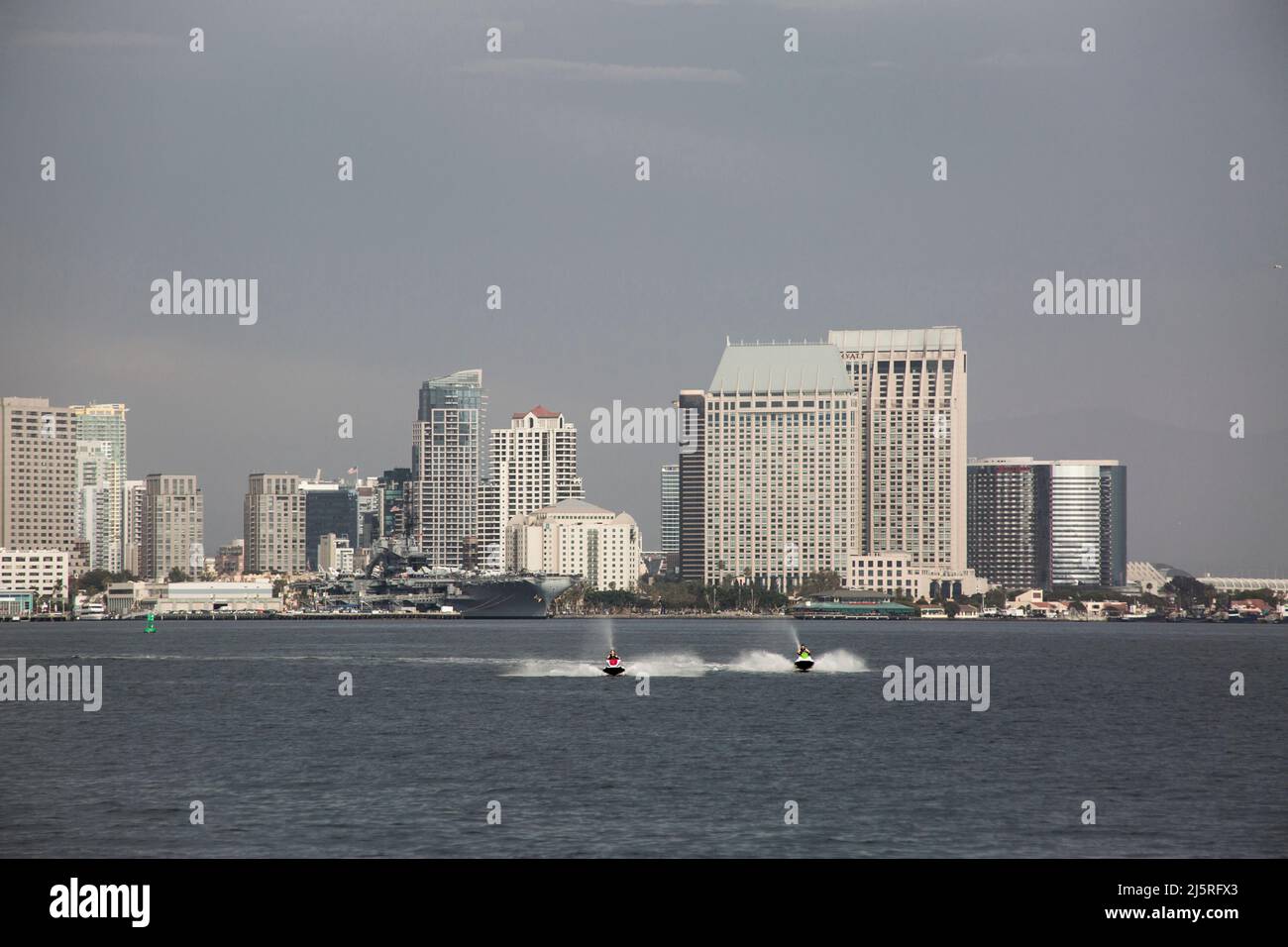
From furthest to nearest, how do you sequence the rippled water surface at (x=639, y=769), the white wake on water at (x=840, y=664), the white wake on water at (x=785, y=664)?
the white wake on water at (x=840, y=664)
the white wake on water at (x=785, y=664)
the rippled water surface at (x=639, y=769)

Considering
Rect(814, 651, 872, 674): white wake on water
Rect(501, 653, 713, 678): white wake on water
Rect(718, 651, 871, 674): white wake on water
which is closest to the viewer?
Rect(501, 653, 713, 678): white wake on water

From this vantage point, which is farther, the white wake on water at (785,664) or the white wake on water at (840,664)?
the white wake on water at (840,664)

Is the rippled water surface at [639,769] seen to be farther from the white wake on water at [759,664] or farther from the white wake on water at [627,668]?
the white wake on water at [759,664]

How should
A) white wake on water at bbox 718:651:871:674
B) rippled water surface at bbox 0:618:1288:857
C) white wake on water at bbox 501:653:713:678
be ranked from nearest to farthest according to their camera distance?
rippled water surface at bbox 0:618:1288:857 → white wake on water at bbox 501:653:713:678 → white wake on water at bbox 718:651:871:674

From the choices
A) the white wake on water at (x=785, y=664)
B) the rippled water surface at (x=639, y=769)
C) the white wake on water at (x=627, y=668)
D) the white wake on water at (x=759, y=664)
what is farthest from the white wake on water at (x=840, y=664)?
the rippled water surface at (x=639, y=769)

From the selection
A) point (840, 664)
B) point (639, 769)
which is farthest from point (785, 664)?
point (639, 769)

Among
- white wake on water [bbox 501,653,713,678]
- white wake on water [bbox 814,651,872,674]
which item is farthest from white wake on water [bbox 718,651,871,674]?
white wake on water [bbox 501,653,713,678]

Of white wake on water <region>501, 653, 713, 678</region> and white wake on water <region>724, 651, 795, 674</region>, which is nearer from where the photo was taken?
Answer: white wake on water <region>501, 653, 713, 678</region>

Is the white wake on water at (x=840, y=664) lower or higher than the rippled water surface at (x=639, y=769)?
lower

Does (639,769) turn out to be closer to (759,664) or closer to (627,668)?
(627,668)

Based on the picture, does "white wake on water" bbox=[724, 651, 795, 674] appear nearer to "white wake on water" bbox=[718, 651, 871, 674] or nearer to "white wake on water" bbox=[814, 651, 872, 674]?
"white wake on water" bbox=[718, 651, 871, 674]

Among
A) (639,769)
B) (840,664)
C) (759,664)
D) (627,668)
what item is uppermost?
(639,769)

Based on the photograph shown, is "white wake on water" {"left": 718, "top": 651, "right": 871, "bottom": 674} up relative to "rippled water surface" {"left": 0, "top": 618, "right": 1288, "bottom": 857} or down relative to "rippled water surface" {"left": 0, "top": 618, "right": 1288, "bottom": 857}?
down
